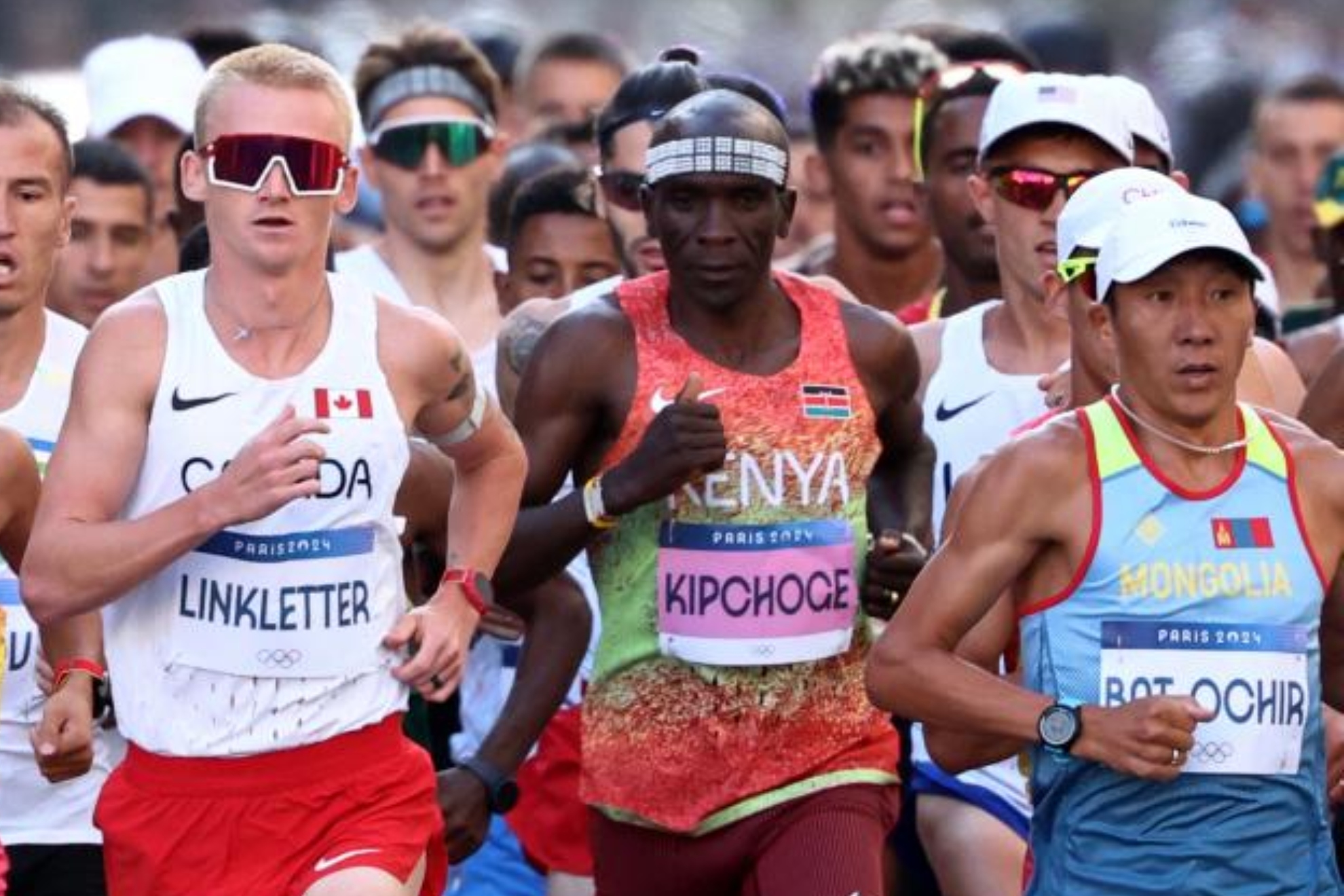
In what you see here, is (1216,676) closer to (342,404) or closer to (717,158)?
(342,404)

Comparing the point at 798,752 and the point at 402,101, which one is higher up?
the point at 402,101

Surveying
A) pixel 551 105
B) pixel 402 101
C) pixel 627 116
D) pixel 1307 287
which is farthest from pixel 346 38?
pixel 627 116

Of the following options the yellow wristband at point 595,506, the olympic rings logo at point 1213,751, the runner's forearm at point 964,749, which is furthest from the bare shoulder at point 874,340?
the olympic rings logo at point 1213,751

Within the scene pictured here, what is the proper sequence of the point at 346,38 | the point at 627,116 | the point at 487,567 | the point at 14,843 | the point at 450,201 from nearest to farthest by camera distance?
1. the point at 487,567
2. the point at 14,843
3. the point at 627,116
4. the point at 450,201
5. the point at 346,38

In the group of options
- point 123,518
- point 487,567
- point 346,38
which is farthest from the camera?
point 346,38

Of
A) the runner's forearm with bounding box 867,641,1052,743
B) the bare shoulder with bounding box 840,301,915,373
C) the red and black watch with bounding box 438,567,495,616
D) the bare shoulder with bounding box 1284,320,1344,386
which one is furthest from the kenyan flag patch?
the bare shoulder with bounding box 1284,320,1344,386

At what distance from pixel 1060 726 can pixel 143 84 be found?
22.7 feet

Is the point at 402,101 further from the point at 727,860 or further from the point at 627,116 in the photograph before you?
the point at 727,860

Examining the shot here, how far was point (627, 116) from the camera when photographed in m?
10.4

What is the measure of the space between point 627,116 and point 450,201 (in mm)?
1652

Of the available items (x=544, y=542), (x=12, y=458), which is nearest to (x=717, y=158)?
(x=544, y=542)

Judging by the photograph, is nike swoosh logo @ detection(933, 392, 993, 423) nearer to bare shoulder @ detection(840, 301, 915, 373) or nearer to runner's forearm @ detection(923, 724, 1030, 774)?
bare shoulder @ detection(840, 301, 915, 373)

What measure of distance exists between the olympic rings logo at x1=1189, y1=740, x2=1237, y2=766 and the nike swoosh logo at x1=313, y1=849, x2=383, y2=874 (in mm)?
1746

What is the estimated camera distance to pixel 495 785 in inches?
370
